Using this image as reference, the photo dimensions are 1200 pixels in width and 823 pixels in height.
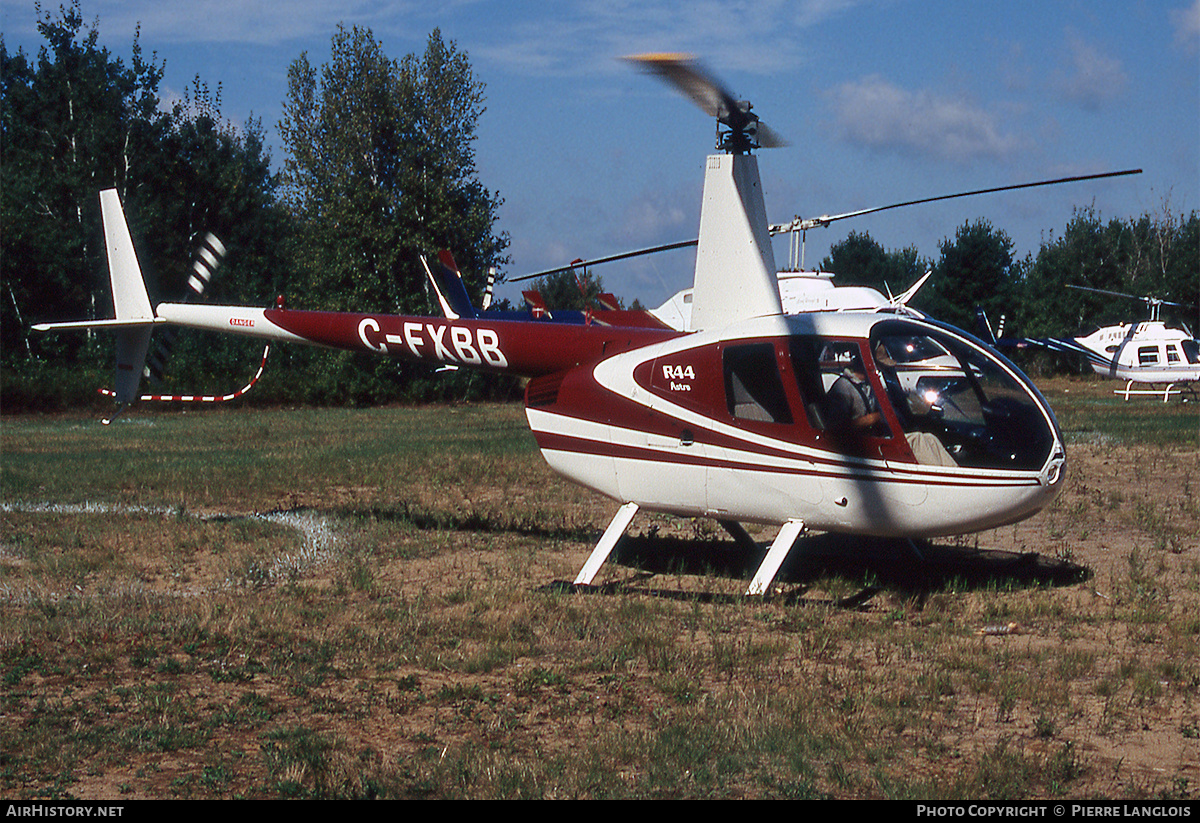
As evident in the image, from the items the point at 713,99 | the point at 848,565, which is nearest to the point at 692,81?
the point at 713,99

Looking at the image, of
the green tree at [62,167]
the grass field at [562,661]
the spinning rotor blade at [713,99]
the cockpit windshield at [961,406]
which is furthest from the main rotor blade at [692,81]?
the green tree at [62,167]

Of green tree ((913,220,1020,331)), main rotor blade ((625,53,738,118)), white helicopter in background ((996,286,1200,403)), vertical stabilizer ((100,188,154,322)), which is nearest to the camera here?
main rotor blade ((625,53,738,118))

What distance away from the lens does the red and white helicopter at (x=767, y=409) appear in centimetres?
727

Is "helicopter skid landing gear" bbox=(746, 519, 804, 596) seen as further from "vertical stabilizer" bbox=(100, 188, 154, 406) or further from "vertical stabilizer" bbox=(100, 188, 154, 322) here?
"vertical stabilizer" bbox=(100, 188, 154, 322)

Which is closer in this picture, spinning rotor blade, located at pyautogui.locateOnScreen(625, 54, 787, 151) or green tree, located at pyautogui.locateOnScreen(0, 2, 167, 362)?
spinning rotor blade, located at pyautogui.locateOnScreen(625, 54, 787, 151)

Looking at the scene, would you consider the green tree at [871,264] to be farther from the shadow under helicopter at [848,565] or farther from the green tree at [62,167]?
the shadow under helicopter at [848,565]

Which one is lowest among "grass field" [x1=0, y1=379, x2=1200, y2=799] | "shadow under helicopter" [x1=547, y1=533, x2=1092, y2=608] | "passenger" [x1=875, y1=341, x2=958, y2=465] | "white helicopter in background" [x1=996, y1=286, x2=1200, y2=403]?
"white helicopter in background" [x1=996, y1=286, x2=1200, y2=403]

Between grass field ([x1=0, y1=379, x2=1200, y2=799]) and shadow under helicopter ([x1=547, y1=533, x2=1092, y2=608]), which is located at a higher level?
grass field ([x1=0, y1=379, x2=1200, y2=799])

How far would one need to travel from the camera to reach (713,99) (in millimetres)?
7332

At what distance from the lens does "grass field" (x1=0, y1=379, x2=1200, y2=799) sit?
447 centimetres

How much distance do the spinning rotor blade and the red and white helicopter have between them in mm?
15

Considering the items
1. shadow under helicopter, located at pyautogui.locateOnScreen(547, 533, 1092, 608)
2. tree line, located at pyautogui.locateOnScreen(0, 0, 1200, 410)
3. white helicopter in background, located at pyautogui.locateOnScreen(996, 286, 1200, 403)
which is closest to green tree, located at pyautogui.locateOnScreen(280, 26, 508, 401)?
tree line, located at pyautogui.locateOnScreen(0, 0, 1200, 410)

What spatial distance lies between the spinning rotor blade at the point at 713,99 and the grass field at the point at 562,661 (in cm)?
339

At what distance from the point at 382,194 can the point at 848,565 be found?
3253cm
